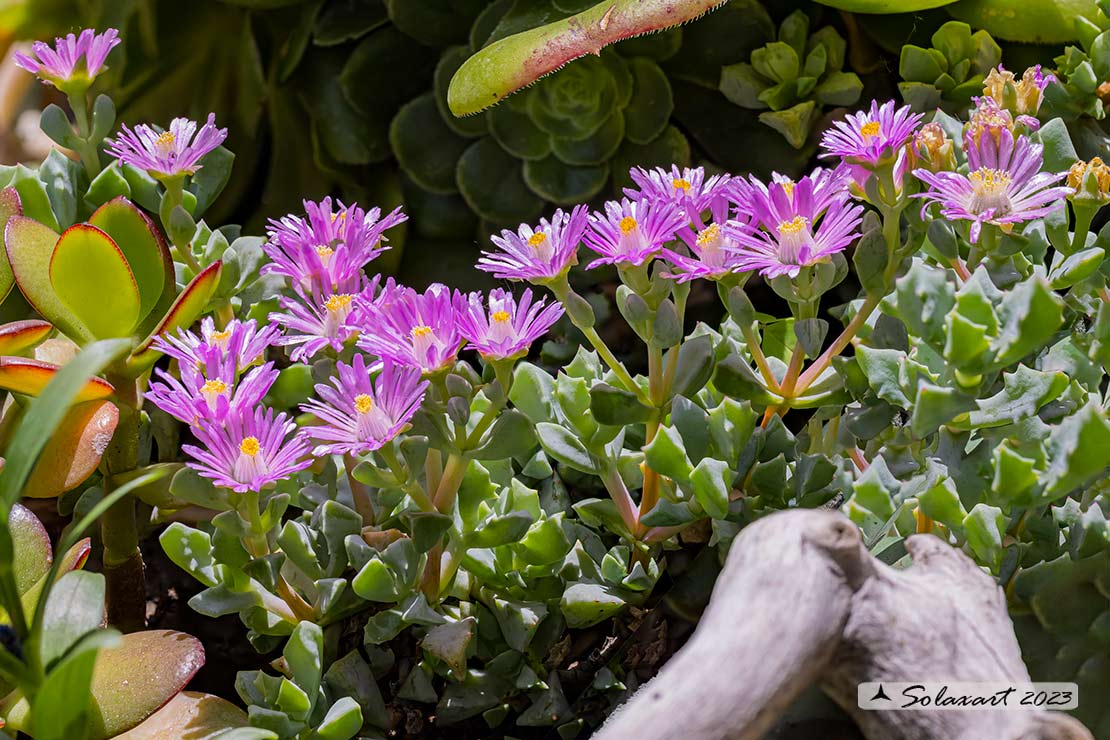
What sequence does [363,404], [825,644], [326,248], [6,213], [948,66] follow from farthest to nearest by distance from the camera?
[948,66]
[6,213]
[326,248]
[363,404]
[825,644]

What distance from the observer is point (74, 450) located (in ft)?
2.59

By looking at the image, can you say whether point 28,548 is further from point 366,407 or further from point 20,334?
point 366,407

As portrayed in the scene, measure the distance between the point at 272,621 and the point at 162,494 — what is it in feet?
0.49

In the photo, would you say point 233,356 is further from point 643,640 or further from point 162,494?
point 643,640

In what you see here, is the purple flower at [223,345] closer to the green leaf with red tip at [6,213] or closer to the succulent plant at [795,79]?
the green leaf with red tip at [6,213]

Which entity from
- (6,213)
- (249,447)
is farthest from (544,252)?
(6,213)

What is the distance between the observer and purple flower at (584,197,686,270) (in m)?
0.69

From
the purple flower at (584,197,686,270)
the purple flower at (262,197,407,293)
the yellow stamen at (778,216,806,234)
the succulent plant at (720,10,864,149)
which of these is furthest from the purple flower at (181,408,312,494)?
the succulent plant at (720,10,864,149)

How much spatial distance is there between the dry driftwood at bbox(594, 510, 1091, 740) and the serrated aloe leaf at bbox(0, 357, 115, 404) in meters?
0.41

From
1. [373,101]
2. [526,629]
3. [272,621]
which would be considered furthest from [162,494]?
[373,101]

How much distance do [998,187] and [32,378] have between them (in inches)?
24.7

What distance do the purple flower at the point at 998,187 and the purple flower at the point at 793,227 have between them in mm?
54

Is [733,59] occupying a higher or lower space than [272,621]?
higher

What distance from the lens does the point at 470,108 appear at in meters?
0.91
